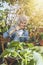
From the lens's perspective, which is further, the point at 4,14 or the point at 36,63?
the point at 4,14

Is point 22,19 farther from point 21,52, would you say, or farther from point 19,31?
point 21,52

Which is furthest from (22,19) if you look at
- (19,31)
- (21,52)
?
(21,52)

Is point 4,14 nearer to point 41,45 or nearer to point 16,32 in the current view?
point 16,32

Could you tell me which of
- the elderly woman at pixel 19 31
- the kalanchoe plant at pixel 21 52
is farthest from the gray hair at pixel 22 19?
the kalanchoe plant at pixel 21 52

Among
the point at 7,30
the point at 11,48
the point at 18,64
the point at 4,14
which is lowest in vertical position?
the point at 18,64

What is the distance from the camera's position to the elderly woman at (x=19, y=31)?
4.83ft

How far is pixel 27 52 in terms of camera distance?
1415mm

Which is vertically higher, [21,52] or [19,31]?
[19,31]

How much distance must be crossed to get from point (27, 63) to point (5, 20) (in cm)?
36

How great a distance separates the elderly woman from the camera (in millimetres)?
1473

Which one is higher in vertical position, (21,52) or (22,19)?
(22,19)

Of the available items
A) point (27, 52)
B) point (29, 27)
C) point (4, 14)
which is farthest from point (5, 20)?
point (27, 52)

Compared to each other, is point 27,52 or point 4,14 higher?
point 4,14

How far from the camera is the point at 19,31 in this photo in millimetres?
1488
